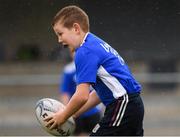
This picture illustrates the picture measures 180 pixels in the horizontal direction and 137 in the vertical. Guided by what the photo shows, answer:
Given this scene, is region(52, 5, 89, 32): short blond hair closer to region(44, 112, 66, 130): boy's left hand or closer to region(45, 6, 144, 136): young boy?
region(45, 6, 144, 136): young boy

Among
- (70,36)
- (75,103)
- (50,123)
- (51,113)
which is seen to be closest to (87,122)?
(51,113)

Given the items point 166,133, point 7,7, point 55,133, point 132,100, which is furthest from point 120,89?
point 166,133

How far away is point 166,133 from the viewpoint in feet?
41.6

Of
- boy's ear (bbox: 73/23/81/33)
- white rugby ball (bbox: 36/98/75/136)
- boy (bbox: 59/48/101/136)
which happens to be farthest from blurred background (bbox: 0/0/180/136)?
boy's ear (bbox: 73/23/81/33)

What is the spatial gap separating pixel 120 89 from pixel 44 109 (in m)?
0.74

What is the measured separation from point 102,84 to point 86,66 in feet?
0.76

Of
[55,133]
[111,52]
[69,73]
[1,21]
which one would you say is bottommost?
[55,133]

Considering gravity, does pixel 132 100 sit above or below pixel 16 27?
below

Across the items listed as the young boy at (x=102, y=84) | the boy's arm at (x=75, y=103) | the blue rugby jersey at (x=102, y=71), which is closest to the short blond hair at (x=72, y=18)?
the young boy at (x=102, y=84)

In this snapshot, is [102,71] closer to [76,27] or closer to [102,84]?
[102,84]

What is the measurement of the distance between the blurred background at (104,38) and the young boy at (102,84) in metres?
2.60

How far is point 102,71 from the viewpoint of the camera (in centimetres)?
621

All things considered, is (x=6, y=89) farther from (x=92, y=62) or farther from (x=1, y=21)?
(x=92, y=62)

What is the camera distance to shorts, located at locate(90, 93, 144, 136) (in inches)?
245
